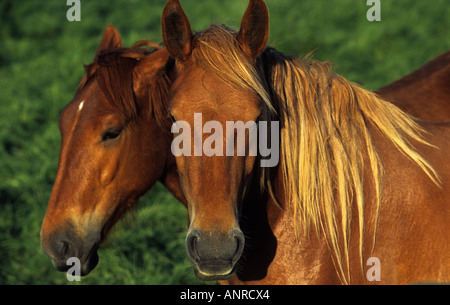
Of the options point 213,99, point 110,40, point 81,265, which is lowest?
point 81,265

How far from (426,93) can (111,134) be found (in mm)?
2283

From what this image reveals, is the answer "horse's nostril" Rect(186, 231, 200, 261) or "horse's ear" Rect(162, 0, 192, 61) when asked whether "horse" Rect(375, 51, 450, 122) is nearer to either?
"horse's ear" Rect(162, 0, 192, 61)

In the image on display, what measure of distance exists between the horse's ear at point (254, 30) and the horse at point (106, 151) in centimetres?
59

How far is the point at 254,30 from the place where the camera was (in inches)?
95.9

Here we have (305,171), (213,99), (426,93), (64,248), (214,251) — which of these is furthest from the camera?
(426,93)

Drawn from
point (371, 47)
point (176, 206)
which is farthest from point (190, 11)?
point (176, 206)

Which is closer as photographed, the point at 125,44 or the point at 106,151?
the point at 106,151

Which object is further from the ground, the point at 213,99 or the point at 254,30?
the point at 254,30

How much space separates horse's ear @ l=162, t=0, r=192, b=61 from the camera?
2.43 metres

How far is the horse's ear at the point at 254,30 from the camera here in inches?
94.3

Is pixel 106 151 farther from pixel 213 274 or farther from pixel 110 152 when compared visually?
pixel 213 274

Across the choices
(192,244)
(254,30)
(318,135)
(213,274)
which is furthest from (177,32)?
(213,274)

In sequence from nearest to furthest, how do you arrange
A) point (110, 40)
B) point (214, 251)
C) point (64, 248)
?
point (214, 251), point (64, 248), point (110, 40)

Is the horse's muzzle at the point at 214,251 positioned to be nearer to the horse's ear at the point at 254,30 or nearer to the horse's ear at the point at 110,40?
the horse's ear at the point at 254,30
